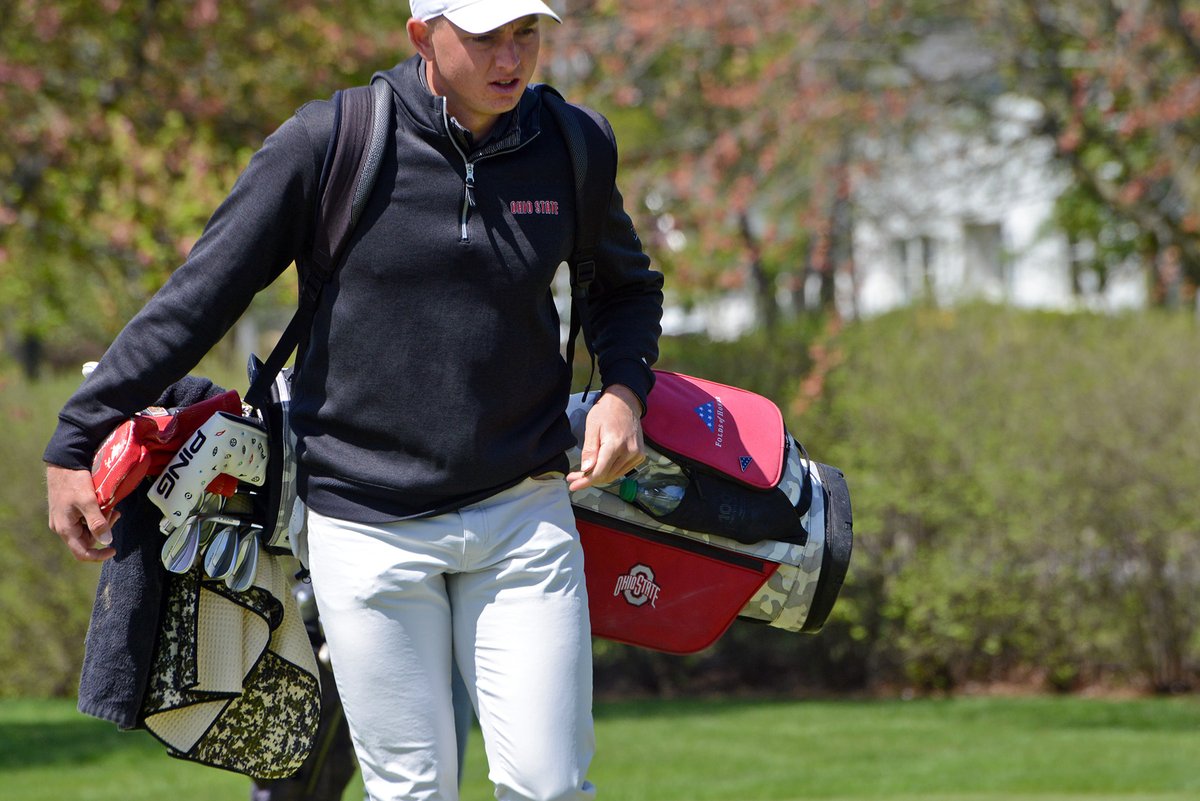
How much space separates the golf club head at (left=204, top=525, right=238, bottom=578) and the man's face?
0.94m

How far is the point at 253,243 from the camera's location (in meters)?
2.75

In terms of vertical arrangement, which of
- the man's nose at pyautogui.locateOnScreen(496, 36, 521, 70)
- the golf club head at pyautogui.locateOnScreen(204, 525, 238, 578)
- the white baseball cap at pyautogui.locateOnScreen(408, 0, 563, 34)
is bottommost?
the golf club head at pyautogui.locateOnScreen(204, 525, 238, 578)

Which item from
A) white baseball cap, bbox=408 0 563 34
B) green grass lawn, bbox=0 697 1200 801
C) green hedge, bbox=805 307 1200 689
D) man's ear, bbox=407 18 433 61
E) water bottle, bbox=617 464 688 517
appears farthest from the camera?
green hedge, bbox=805 307 1200 689

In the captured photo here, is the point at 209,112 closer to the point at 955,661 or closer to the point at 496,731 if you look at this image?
the point at 955,661

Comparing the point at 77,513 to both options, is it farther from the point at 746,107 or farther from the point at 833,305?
the point at 746,107

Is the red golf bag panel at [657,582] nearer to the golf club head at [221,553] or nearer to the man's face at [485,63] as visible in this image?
the golf club head at [221,553]

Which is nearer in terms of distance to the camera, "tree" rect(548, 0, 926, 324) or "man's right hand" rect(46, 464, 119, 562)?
"man's right hand" rect(46, 464, 119, 562)

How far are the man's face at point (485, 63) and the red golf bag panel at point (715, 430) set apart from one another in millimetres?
746

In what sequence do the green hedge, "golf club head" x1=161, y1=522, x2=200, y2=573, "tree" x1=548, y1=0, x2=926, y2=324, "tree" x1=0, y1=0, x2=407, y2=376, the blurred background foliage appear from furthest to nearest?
"tree" x1=548, y1=0, x2=926, y2=324
"tree" x1=0, y1=0, x2=407, y2=376
the blurred background foliage
the green hedge
"golf club head" x1=161, y1=522, x2=200, y2=573

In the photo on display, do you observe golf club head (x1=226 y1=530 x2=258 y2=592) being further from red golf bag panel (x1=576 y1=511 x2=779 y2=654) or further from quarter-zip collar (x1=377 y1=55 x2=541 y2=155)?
quarter-zip collar (x1=377 y1=55 x2=541 y2=155)

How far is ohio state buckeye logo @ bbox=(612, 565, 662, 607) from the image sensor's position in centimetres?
320

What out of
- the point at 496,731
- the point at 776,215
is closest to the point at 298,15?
the point at 776,215

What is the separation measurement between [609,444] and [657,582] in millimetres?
452

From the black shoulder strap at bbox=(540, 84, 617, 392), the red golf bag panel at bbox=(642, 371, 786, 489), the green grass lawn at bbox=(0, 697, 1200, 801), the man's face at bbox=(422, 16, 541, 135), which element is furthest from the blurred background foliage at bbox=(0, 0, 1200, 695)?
the man's face at bbox=(422, 16, 541, 135)
